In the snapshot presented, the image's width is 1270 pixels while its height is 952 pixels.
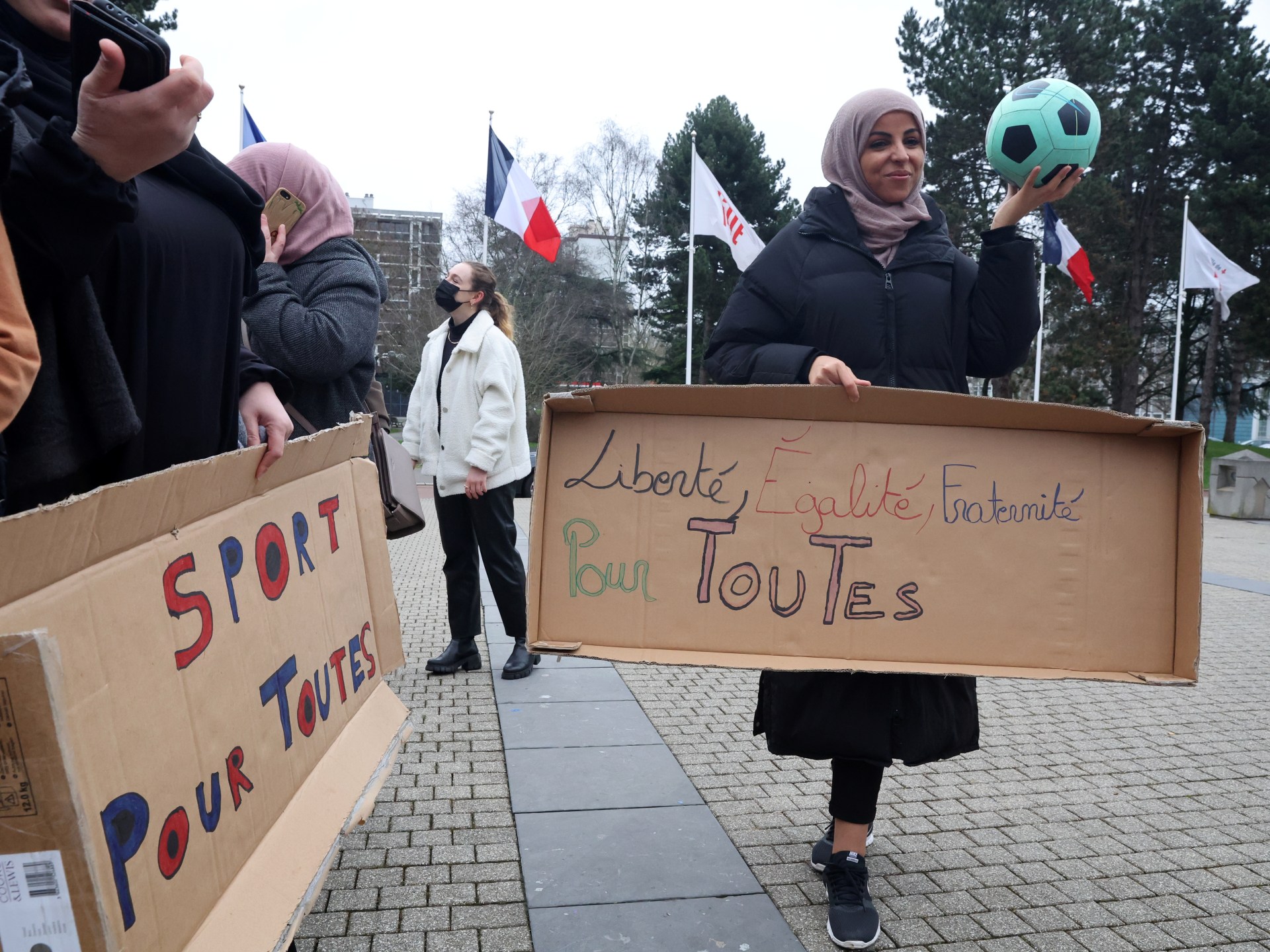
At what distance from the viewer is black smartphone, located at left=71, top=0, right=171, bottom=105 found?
51.7 inches

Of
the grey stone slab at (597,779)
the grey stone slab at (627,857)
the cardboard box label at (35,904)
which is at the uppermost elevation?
the cardboard box label at (35,904)

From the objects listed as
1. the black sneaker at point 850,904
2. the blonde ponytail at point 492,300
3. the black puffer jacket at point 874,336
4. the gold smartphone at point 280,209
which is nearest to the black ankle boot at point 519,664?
the blonde ponytail at point 492,300

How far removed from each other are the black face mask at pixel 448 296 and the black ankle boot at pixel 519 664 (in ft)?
5.84

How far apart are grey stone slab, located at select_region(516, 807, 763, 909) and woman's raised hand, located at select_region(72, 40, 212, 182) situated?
6.89ft

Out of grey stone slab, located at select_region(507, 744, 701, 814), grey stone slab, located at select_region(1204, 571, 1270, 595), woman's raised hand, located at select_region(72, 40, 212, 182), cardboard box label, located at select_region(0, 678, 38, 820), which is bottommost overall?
grey stone slab, located at select_region(1204, 571, 1270, 595)

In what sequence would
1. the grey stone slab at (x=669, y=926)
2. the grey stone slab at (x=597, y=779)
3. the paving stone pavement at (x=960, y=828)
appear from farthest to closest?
the grey stone slab at (x=597, y=779), the paving stone pavement at (x=960, y=828), the grey stone slab at (x=669, y=926)

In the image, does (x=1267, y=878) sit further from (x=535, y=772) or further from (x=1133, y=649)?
(x=535, y=772)

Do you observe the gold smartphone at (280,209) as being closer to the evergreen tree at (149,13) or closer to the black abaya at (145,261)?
the black abaya at (145,261)

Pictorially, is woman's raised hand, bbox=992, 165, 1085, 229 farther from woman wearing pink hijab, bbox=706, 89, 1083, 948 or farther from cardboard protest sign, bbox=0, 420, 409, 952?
cardboard protest sign, bbox=0, 420, 409, 952

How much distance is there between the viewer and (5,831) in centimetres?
100

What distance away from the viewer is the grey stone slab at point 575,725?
4.15 metres

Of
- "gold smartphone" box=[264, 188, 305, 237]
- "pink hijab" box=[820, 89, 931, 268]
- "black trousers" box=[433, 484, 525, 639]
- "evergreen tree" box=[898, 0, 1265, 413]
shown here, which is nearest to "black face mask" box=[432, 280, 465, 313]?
"black trousers" box=[433, 484, 525, 639]

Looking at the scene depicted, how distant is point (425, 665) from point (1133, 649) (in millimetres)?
3982

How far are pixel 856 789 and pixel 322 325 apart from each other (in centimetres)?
191
